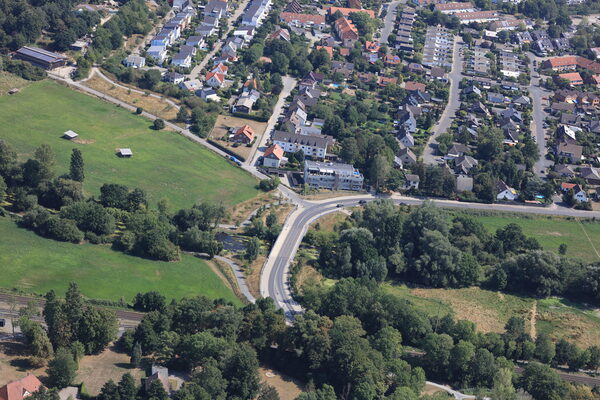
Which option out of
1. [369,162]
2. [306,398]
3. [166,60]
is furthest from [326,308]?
[166,60]

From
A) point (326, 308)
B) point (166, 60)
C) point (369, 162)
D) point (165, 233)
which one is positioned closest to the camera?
point (326, 308)

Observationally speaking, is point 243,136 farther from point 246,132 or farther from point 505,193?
point 505,193

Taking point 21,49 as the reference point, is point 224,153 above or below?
below

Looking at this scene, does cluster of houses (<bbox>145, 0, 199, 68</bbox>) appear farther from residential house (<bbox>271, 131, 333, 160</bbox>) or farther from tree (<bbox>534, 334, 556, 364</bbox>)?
tree (<bbox>534, 334, 556, 364</bbox>)

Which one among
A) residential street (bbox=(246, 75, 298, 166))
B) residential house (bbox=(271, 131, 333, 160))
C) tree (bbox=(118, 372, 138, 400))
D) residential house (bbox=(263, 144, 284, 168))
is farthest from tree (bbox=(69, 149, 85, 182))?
tree (bbox=(118, 372, 138, 400))

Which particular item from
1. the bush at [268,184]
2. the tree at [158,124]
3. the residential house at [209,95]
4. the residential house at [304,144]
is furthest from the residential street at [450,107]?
the tree at [158,124]

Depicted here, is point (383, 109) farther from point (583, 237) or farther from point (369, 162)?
point (583, 237)

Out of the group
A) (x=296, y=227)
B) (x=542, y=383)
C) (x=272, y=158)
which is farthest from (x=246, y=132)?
(x=542, y=383)
